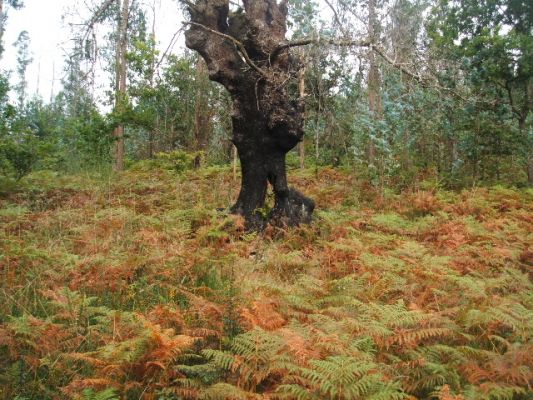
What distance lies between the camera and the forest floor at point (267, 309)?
2.99 m

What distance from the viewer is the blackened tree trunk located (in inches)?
321

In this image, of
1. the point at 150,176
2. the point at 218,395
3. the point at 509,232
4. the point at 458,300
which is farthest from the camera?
the point at 150,176

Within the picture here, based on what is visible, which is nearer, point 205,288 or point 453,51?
point 205,288

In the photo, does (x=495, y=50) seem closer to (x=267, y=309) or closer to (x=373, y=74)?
(x=373, y=74)

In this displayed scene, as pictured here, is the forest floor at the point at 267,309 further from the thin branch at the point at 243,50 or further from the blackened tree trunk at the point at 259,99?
the thin branch at the point at 243,50

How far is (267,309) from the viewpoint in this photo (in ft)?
12.9

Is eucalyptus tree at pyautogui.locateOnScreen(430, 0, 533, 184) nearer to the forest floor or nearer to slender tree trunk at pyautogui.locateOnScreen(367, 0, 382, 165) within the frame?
slender tree trunk at pyautogui.locateOnScreen(367, 0, 382, 165)

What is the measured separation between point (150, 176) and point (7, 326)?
1091 cm

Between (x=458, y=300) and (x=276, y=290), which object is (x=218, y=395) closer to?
(x=276, y=290)

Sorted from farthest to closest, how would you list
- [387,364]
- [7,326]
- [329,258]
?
[329,258] < [7,326] < [387,364]

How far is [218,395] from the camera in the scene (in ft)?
9.00

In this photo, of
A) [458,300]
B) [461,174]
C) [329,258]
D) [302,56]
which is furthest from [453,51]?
[458,300]

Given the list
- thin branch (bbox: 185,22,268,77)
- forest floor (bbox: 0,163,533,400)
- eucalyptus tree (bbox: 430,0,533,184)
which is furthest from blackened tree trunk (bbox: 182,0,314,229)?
eucalyptus tree (bbox: 430,0,533,184)

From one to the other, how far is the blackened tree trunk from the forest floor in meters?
0.60
